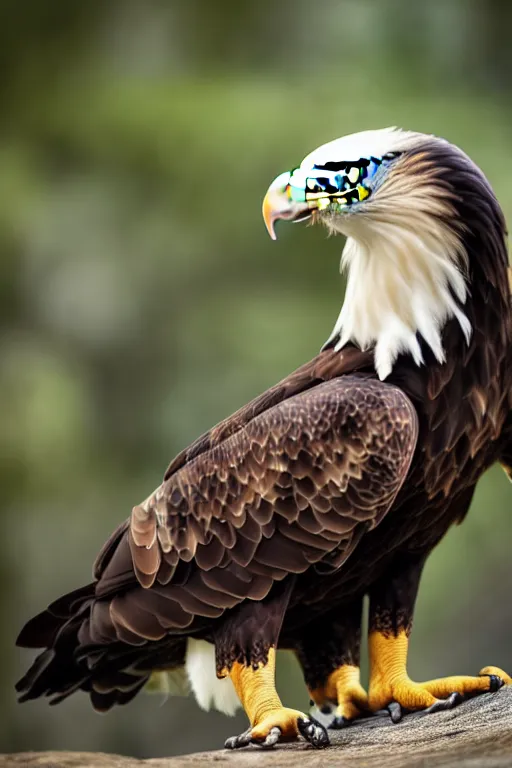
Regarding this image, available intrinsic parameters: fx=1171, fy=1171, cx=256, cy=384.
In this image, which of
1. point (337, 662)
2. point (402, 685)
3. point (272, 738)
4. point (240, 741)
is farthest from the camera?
point (337, 662)

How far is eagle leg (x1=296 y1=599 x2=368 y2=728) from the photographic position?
336 cm

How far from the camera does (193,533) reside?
3.11 m

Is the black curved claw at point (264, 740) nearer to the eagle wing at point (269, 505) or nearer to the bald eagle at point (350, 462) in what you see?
the bald eagle at point (350, 462)

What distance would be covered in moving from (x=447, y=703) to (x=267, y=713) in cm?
53

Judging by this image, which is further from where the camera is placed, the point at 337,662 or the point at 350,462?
the point at 337,662

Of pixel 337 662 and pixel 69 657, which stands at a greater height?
pixel 69 657

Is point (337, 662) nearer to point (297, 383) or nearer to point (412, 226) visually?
point (297, 383)

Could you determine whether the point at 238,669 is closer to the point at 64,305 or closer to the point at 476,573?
the point at 476,573

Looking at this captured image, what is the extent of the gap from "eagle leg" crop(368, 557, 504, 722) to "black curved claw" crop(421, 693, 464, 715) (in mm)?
32

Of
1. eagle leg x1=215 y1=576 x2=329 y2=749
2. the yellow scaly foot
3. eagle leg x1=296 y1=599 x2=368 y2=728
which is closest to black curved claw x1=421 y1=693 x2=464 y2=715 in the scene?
the yellow scaly foot

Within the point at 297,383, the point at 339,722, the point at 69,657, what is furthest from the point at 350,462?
the point at 69,657

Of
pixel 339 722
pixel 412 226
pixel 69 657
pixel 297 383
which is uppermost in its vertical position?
pixel 412 226

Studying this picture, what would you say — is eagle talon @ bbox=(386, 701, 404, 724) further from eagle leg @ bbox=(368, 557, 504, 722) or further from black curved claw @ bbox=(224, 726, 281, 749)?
black curved claw @ bbox=(224, 726, 281, 749)

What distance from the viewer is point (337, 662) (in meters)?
3.41
